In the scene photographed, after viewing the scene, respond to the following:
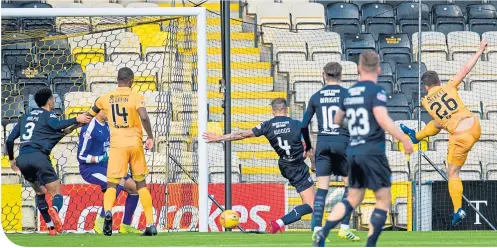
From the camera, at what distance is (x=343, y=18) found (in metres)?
21.1

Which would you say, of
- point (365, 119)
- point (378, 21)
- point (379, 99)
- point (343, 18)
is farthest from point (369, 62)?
point (378, 21)

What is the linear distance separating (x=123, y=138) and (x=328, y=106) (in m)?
2.58

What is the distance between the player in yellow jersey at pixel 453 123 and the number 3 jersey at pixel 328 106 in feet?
7.19

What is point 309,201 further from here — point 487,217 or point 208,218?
point 487,217

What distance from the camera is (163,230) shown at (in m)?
15.7

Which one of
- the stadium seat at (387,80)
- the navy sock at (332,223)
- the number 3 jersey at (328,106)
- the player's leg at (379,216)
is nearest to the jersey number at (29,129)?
the number 3 jersey at (328,106)

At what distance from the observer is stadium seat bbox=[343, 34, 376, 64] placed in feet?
65.7

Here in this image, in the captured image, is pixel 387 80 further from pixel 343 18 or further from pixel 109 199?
pixel 109 199

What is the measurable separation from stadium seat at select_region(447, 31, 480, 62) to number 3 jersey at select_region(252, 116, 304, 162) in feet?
23.8

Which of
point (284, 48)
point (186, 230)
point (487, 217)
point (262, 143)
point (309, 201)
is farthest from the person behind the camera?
point (284, 48)

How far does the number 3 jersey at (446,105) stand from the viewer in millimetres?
14047

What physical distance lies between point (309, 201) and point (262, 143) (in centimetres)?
414

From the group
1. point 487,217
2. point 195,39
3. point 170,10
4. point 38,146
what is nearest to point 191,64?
point 195,39

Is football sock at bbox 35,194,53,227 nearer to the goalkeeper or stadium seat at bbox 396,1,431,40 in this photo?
the goalkeeper
